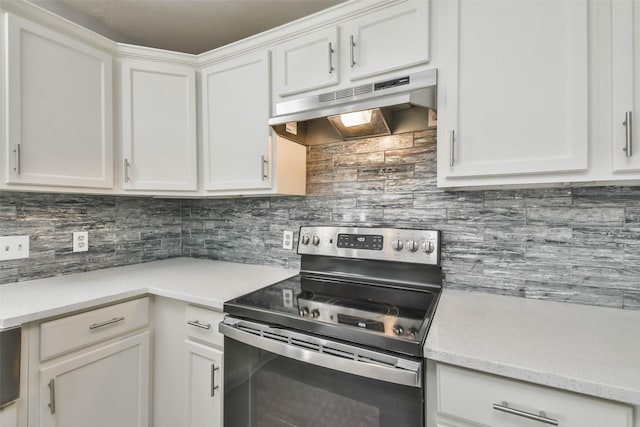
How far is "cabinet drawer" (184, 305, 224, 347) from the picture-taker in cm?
127

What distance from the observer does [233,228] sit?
2.08 metres

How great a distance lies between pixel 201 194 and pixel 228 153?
31cm

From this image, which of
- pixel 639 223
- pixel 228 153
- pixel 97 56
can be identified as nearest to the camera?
pixel 639 223

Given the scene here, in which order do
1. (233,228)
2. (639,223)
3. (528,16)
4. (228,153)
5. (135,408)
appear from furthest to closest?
(233,228), (228,153), (135,408), (639,223), (528,16)

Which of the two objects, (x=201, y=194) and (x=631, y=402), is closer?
(x=631, y=402)

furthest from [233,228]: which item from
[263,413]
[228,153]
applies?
[263,413]

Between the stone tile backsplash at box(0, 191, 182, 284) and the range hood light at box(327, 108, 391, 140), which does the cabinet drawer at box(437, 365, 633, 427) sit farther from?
the stone tile backsplash at box(0, 191, 182, 284)

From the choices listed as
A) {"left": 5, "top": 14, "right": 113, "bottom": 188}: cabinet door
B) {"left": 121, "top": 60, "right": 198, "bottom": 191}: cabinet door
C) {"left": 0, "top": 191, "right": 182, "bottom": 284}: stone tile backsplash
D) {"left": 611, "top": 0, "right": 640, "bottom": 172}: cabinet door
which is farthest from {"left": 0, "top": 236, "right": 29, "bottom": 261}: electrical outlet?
{"left": 611, "top": 0, "right": 640, "bottom": 172}: cabinet door

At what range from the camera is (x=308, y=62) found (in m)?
1.43

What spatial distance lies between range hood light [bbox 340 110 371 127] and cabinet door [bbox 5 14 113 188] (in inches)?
48.8

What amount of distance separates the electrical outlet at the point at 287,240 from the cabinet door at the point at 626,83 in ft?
4.78

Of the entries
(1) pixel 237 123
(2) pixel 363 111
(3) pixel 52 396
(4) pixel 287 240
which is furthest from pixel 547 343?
(3) pixel 52 396

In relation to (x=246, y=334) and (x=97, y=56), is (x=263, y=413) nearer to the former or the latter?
(x=246, y=334)

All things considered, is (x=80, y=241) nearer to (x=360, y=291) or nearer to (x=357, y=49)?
(x=360, y=291)
